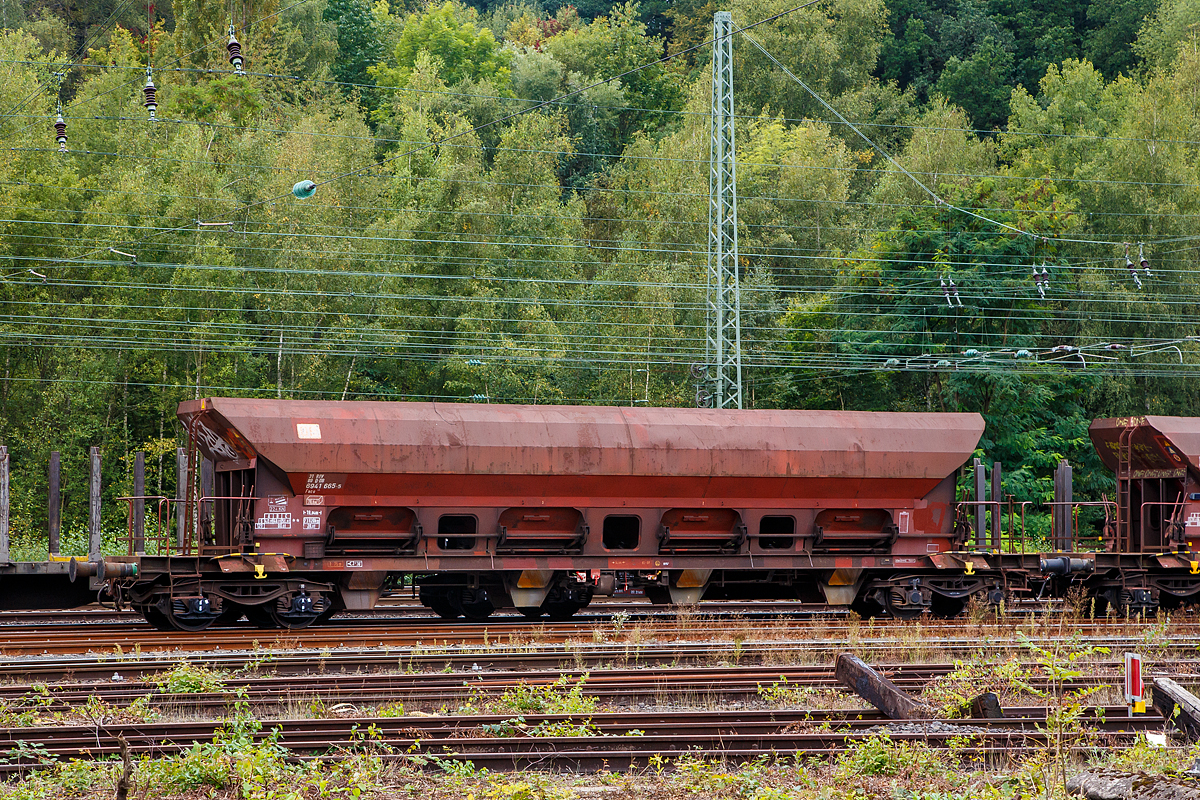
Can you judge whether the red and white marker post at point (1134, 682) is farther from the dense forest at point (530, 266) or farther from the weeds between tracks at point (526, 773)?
the dense forest at point (530, 266)

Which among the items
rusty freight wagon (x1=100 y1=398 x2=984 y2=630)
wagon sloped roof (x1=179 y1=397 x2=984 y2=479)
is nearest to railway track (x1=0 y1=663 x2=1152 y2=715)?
rusty freight wagon (x1=100 y1=398 x2=984 y2=630)

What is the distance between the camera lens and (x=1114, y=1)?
71.6m

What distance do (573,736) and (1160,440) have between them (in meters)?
15.6

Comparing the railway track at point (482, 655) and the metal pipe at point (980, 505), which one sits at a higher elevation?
the metal pipe at point (980, 505)

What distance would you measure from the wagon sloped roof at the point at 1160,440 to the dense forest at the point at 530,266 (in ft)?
23.1

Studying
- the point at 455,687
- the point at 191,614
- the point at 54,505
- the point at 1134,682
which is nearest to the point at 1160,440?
the point at 1134,682

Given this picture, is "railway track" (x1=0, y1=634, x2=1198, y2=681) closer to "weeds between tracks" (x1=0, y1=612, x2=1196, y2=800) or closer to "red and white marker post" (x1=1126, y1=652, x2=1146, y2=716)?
"weeds between tracks" (x1=0, y1=612, x2=1196, y2=800)

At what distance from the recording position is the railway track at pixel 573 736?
927 cm

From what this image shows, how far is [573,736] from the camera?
9.68m

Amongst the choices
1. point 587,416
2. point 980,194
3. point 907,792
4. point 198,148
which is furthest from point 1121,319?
point 907,792

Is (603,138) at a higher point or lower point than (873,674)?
higher

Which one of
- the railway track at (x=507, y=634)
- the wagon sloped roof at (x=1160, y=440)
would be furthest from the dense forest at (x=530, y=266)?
the railway track at (x=507, y=634)

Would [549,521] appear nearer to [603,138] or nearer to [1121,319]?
Result: [1121,319]

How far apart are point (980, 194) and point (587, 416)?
25686 millimetres
